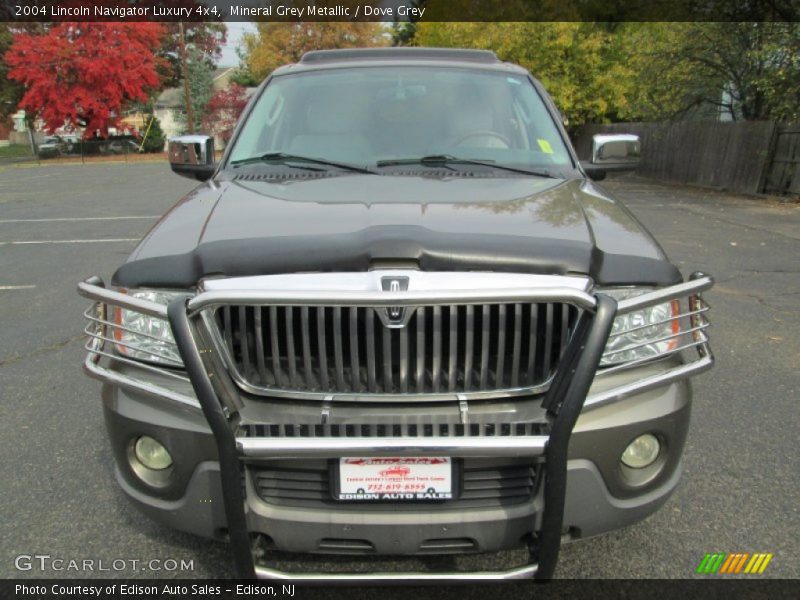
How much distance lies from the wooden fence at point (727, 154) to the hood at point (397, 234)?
47.3ft

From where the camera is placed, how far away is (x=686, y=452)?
3373 mm

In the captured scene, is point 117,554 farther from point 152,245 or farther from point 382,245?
point 382,245

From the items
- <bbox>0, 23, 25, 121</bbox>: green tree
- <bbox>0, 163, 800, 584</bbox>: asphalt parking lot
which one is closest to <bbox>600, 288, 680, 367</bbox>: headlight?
<bbox>0, 163, 800, 584</bbox>: asphalt parking lot

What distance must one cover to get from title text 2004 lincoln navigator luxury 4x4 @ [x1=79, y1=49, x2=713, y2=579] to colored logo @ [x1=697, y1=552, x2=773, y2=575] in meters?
0.60

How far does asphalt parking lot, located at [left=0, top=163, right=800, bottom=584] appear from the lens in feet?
8.57

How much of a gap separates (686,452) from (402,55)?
264 cm

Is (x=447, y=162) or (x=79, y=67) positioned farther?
(x=79, y=67)

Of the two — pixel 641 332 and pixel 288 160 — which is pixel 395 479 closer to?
pixel 641 332

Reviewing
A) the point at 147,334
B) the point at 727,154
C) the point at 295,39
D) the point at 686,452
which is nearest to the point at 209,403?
the point at 147,334

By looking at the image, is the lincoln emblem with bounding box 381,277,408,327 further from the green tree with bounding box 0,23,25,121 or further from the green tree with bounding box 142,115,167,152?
the green tree with bounding box 0,23,25,121

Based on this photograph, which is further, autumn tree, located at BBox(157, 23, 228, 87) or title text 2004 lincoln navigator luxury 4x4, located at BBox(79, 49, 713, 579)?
autumn tree, located at BBox(157, 23, 228, 87)
